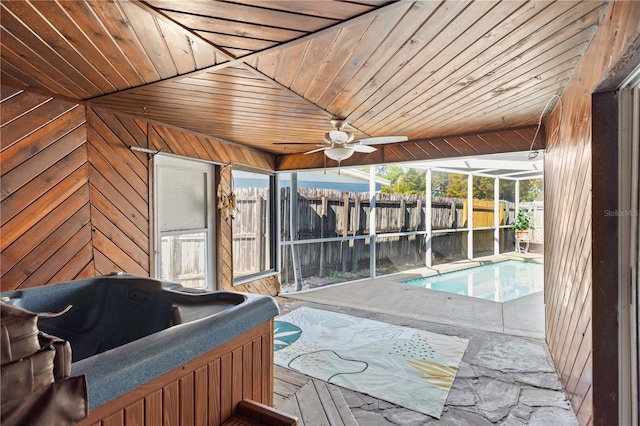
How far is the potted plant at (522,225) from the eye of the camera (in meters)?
8.95

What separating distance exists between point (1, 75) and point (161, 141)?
4.46 ft

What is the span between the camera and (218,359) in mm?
1337

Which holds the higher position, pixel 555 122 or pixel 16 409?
pixel 555 122

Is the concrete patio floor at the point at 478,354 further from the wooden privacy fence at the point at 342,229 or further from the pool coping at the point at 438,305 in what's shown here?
the wooden privacy fence at the point at 342,229

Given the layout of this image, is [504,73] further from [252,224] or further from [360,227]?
[360,227]

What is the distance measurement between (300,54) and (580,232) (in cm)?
196

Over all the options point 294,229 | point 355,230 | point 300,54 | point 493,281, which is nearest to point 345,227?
point 355,230

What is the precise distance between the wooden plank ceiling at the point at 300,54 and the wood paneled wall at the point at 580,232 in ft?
0.57

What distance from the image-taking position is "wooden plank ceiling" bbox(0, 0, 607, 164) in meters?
1.36

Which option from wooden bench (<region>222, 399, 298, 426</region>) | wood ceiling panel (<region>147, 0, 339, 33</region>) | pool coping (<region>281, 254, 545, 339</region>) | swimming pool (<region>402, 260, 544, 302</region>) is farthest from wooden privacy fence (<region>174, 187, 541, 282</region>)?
wood ceiling panel (<region>147, 0, 339, 33</region>)

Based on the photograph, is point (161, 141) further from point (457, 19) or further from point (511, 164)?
point (511, 164)

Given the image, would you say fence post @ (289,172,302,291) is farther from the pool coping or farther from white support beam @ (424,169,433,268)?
white support beam @ (424,169,433,268)

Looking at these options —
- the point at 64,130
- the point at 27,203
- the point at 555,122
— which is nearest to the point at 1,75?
the point at 64,130

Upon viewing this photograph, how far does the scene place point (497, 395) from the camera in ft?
7.52
